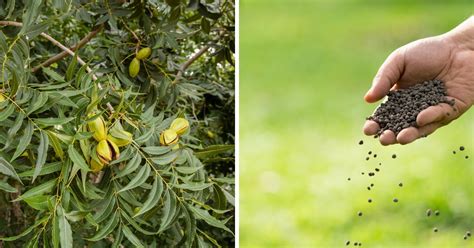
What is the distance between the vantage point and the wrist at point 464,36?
2080 millimetres

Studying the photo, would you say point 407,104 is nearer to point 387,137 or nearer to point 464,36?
point 387,137

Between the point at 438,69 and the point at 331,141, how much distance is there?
0.78 meters

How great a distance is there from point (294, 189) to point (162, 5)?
2.91ft

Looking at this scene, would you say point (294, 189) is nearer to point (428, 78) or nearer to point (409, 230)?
point (409, 230)

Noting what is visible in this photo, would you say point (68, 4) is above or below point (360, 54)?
above

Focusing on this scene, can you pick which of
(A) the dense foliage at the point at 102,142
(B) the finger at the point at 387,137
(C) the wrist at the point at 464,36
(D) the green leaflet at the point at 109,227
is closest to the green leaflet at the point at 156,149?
(A) the dense foliage at the point at 102,142

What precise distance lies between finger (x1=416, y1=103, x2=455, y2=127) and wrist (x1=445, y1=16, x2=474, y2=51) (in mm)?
238

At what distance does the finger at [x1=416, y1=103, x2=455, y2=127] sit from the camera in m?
1.86

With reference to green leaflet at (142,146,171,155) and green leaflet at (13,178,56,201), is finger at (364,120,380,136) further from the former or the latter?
green leaflet at (13,178,56,201)

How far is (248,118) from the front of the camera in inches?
113

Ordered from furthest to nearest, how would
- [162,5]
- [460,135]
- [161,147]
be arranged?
[460,135] < [162,5] < [161,147]

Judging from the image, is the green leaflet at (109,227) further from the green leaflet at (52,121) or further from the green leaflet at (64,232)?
the green leaflet at (52,121)

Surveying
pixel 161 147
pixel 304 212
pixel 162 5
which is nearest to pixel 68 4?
pixel 161 147

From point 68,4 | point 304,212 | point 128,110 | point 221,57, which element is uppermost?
point 68,4
